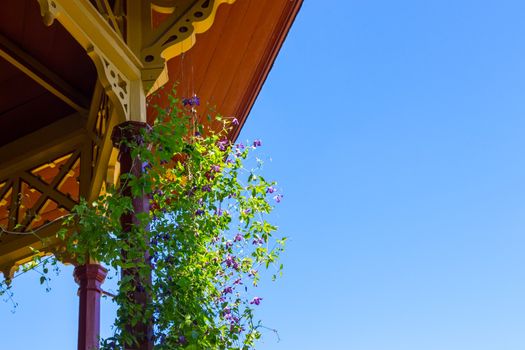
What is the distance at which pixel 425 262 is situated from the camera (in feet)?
55.8

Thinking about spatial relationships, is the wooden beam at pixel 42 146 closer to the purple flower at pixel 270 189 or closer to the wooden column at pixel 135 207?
the wooden column at pixel 135 207

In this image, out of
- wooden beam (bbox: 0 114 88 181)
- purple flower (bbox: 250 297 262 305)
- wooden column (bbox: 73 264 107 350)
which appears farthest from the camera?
wooden beam (bbox: 0 114 88 181)

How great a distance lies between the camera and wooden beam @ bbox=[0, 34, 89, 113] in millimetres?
5254

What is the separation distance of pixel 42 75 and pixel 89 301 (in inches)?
61.2

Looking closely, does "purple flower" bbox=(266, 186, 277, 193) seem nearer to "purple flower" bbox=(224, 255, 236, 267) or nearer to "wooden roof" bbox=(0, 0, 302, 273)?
"purple flower" bbox=(224, 255, 236, 267)

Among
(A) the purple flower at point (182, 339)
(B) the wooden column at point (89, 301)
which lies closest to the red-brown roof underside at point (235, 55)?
(B) the wooden column at point (89, 301)

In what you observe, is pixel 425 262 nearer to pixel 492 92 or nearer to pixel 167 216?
pixel 492 92

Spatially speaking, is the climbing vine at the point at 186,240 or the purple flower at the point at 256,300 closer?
the climbing vine at the point at 186,240

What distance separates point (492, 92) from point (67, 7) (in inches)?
783

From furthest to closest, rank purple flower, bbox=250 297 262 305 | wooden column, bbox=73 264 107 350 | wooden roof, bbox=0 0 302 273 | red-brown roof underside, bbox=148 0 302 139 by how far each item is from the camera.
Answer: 1. wooden column, bbox=73 264 107 350
2. wooden roof, bbox=0 0 302 273
3. red-brown roof underside, bbox=148 0 302 139
4. purple flower, bbox=250 297 262 305

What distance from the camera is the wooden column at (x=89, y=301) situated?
519 centimetres

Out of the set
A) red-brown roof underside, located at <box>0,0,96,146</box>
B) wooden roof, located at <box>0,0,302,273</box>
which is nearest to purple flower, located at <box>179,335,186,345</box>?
wooden roof, located at <box>0,0,302,273</box>

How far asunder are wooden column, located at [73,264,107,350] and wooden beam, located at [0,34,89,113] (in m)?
1.15

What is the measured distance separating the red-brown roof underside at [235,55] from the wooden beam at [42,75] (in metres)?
0.54
